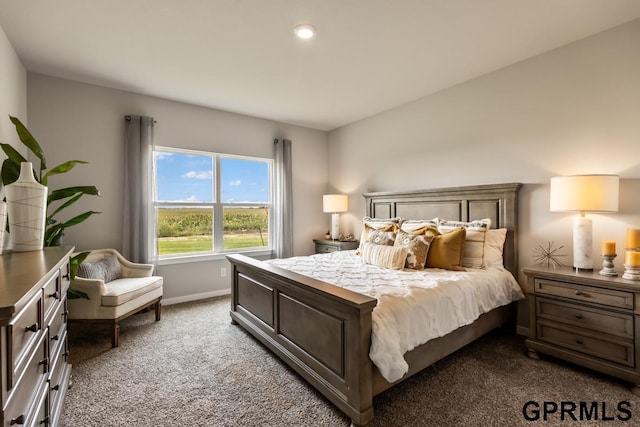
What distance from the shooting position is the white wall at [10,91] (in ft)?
7.89

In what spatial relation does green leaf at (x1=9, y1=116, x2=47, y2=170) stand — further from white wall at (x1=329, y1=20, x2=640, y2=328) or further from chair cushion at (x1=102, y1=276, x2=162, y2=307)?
white wall at (x1=329, y1=20, x2=640, y2=328)

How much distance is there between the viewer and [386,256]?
2.87 m

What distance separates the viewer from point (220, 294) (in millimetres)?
4332

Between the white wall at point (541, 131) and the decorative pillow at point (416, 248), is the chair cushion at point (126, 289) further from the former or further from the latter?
the white wall at point (541, 131)

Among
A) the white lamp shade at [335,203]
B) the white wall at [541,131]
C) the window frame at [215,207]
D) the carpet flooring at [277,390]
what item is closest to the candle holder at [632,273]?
the white wall at [541,131]

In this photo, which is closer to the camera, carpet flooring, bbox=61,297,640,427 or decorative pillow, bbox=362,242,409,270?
carpet flooring, bbox=61,297,640,427

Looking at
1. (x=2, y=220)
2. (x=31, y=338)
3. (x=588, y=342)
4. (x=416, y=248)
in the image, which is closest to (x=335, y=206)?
(x=416, y=248)

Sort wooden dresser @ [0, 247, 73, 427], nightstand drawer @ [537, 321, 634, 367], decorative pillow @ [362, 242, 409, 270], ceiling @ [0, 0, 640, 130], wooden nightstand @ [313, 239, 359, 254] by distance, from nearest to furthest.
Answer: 1. wooden dresser @ [0, 247, 73, 427]
2. nightstand drawer @ [537, 321, 634, 367]
3. ceiling @ [0, 0, 640, 130]
4. decorative pillow @ [362, 242, 409, 270]
5. wooden nightstand @ [313, 239, 359, 254]

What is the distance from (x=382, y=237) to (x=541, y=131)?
70.6 inches

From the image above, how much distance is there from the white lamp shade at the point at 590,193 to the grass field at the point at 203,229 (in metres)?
3.79

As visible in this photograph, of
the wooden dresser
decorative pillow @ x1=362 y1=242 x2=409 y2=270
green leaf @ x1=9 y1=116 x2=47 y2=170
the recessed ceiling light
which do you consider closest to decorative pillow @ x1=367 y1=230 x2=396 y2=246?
decorative pillow @ x1=362 y1=242 x2=409 y2=270

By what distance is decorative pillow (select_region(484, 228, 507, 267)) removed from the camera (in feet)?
9.41

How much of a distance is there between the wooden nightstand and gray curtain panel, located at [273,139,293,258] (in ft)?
1.58

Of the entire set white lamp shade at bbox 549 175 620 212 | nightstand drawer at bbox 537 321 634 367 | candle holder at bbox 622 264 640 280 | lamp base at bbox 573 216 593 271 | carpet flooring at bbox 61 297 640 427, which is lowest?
carpet flooring at bbox 61 297 640 427
